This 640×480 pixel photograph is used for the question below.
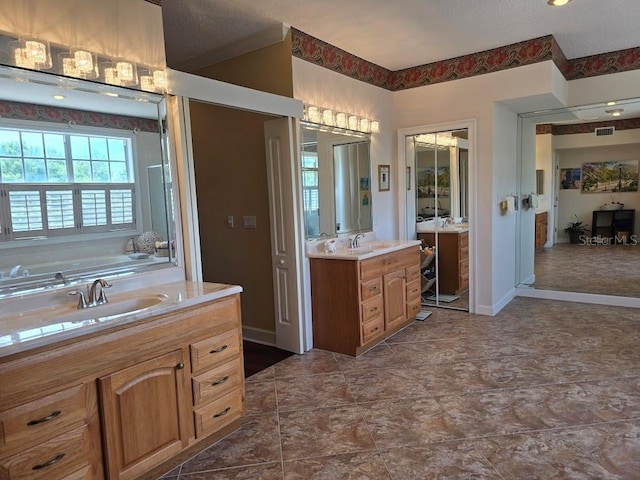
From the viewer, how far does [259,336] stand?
396cm

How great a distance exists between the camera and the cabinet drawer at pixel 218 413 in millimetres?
2180

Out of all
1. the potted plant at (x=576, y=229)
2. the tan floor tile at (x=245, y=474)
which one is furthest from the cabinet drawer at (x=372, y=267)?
the potted plant at (x=576, y=229)

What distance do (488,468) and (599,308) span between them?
3410mm

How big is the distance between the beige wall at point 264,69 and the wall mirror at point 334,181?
38 cm

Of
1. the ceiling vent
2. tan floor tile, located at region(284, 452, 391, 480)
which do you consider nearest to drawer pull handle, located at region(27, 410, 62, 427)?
tan floor tile, located at region(284, 452, 391, 480)

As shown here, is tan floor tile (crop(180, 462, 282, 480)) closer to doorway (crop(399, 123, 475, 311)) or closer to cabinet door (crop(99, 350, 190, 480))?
cabinet door (crop(99, 350, 190, 480))

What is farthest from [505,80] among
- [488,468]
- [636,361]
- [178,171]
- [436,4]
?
[488,468]

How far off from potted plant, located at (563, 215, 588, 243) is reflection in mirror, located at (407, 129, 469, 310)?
1.96 m

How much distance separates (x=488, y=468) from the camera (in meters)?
2.04

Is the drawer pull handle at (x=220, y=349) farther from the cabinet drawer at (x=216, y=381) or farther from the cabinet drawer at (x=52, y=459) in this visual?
the cabinet drawer at (x=52, y=459)

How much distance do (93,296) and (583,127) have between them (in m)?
5.67

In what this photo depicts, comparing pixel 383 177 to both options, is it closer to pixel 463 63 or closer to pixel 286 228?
pixel 463 63

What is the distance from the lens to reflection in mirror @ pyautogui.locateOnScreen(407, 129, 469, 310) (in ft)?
15.1

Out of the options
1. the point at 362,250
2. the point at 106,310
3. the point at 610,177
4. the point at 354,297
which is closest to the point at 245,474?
the point at 106,310
